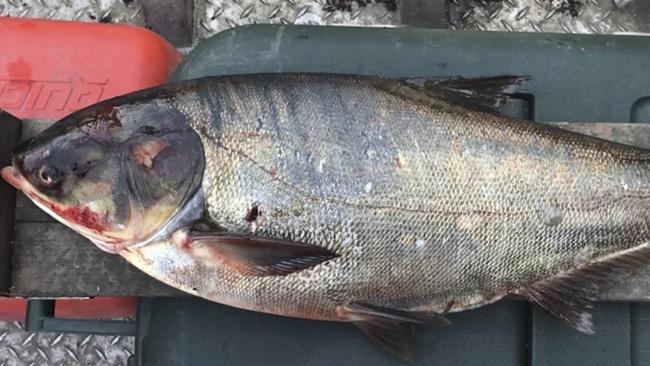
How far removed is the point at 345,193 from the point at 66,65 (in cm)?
134

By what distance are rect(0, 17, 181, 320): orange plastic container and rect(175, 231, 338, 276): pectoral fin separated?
75 centimetres

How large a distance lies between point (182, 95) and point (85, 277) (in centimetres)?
79

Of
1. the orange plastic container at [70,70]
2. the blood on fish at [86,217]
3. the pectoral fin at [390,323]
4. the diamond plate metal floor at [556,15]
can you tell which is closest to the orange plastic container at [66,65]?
the orange plastic container at [70,70]

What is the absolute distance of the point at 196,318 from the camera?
2.46 m

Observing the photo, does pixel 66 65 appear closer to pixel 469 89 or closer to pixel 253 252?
pixel 253 252

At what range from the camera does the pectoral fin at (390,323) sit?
218 centimetres

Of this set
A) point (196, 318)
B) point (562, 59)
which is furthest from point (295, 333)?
point (562, 59)

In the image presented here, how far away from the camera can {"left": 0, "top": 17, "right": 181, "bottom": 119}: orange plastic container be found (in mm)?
2621

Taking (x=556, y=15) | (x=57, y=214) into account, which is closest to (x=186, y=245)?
(x=57, y=214)

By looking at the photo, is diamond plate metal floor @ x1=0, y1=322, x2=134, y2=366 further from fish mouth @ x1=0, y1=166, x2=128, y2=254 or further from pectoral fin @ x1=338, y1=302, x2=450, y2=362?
pectoral fin @ x1=338, y1=302, x2=450, y2=362

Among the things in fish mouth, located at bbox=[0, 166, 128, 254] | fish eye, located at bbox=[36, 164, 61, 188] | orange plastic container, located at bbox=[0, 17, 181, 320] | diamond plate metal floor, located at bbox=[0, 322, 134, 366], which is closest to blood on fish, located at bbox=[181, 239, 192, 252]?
fish mouth, located at bbox=[0, 166, 128, 254]

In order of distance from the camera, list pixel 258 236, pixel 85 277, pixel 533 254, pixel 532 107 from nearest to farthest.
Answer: pixel 258 236 < pixel 533 254 < pixel 85 277 < pixel 532 107

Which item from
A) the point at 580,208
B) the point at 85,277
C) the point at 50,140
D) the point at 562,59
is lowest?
the point at 85,277

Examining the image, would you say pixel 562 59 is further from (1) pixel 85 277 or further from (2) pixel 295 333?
(1) pixel 85 277
